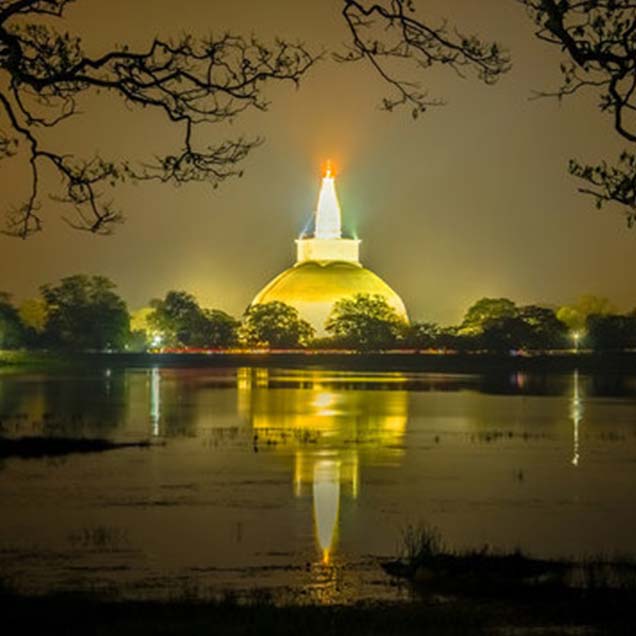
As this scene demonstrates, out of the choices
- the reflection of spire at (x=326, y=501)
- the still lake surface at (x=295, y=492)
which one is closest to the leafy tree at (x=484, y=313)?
the still lake surface at (x=295, y=492)

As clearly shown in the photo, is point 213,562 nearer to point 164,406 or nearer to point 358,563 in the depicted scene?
point 358,563

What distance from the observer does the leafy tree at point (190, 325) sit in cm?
17938

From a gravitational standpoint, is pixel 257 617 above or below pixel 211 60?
below

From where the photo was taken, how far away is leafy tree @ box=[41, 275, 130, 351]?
523 feet

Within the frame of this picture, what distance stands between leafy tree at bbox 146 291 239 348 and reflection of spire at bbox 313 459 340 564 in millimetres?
134987

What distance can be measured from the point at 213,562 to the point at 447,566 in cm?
399

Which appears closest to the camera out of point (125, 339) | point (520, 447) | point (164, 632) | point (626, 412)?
point (164, 632)

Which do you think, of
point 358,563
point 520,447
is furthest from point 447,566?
point 520,447

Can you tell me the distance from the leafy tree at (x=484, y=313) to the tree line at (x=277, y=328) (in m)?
0.10

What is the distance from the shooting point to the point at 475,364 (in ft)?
506

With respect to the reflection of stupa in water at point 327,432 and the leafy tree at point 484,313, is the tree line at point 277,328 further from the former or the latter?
the reflection of stupa in water at point 327,432

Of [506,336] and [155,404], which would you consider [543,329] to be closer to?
[506,336]

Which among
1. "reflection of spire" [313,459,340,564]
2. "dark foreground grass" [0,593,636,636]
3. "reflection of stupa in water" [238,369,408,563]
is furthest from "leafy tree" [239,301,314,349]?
"dark foreground grass" [0,593,636,636]

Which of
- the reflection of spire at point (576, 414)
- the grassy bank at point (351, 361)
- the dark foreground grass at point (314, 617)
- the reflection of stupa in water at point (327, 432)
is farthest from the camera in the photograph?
the grassy bank at point (351, 361)
